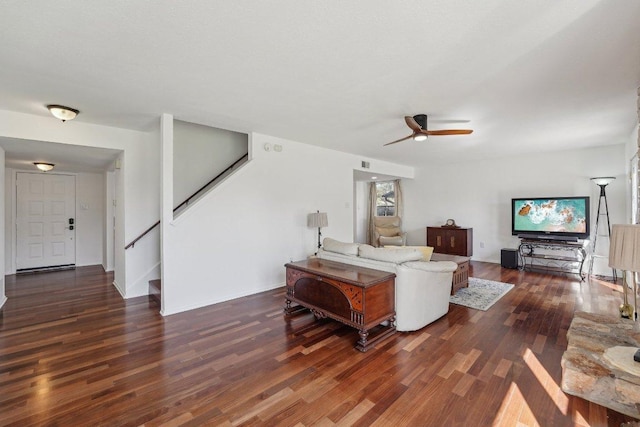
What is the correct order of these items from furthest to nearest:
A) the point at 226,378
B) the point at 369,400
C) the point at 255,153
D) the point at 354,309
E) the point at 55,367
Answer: the point at 255,153
the point at 354,309
the point at 55,367
the point at 226,378
the point at 369,400

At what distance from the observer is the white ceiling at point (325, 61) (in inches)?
67.8

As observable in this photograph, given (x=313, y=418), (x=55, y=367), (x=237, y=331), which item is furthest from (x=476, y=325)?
(x=55, y=367)

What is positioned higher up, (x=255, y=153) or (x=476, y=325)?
(x=255, y=153)

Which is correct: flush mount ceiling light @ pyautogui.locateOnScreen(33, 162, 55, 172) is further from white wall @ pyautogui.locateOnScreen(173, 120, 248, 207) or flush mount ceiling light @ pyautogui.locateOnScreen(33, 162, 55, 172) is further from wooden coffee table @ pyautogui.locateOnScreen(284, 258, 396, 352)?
wooden coffee table @ pyautogui.locateOnScreen(284, 258, 396, 352)

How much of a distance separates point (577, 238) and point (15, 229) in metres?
11.1

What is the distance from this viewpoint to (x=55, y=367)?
241cm

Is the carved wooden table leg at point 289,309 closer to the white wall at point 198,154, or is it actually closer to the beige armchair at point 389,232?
the white wall at point 198,154

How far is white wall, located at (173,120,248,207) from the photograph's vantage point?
4617 millimetres

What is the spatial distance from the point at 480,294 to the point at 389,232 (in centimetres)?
373

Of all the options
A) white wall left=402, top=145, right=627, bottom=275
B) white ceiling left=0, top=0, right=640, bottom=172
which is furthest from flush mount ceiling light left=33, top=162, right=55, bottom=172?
white wall left=402, top=145, right=627, bottom=275

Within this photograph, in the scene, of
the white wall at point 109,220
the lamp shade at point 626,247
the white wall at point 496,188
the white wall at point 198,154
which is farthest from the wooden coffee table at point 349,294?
the white wall at point 496,188

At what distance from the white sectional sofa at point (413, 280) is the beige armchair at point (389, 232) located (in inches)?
166

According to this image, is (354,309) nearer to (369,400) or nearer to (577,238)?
(369,400)

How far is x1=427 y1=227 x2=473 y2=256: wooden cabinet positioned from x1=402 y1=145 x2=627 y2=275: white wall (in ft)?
1.64
